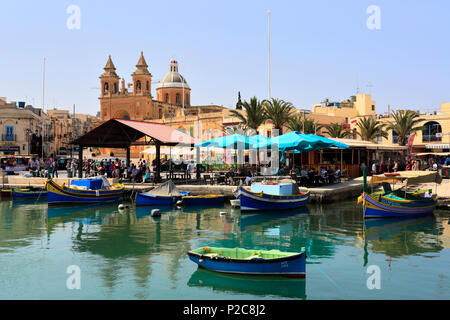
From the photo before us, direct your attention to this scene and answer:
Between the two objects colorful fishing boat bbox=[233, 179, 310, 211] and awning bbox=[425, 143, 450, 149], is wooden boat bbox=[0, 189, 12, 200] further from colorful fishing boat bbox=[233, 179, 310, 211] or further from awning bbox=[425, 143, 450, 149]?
awning bbox=[425, 143, 450, 149]

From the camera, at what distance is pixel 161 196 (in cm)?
2686

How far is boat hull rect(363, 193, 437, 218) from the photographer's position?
20.7m

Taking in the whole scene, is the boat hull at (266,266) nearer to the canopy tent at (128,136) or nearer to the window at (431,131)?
the canopy tent at (128,136)

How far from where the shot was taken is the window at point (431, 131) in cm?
5394

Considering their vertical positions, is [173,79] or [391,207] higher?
[173,79]

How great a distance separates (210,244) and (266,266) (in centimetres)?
507

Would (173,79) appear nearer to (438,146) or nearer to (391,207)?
(438,146)

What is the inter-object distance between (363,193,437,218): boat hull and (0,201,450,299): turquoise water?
1.38ft

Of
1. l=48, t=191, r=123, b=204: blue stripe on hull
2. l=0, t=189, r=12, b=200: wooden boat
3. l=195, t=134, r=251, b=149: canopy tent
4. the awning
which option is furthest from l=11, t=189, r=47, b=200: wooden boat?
the awning

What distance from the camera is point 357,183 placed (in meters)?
30.5

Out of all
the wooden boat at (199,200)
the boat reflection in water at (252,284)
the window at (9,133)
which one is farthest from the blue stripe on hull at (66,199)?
the window at (9,133)

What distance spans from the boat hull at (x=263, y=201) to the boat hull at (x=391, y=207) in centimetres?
447

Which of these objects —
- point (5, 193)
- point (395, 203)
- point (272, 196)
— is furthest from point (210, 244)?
point (5, 193)

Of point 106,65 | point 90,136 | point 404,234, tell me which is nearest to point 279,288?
point 404,234
